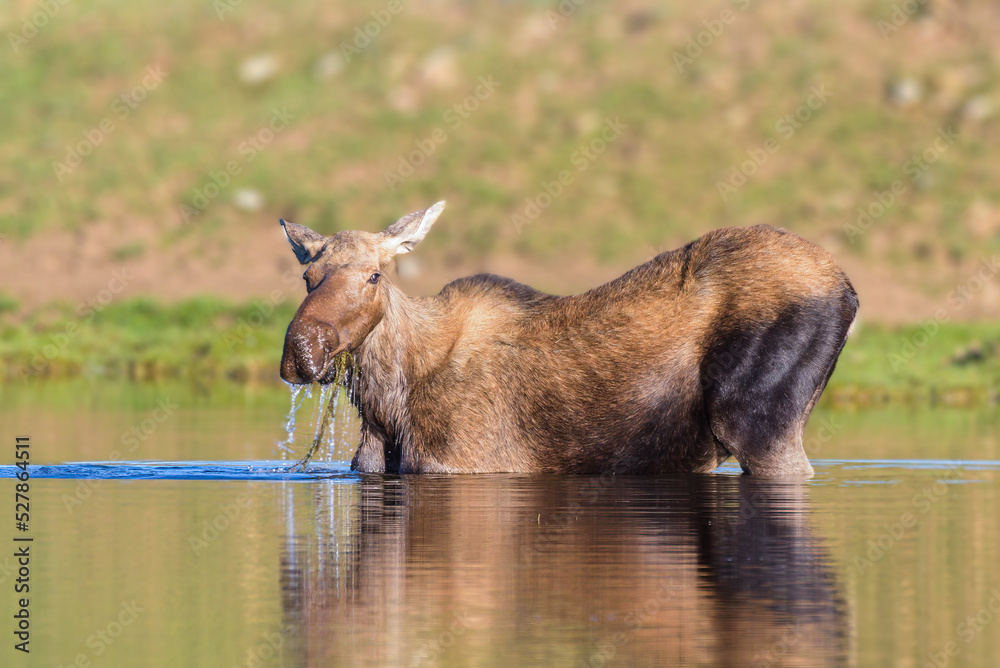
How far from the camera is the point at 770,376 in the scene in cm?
1094

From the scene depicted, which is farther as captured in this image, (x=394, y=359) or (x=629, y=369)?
(x=394, y=359)

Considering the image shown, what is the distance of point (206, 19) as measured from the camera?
55.6m

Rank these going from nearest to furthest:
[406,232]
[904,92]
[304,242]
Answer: [406,232] < [304,242] < [904,92]

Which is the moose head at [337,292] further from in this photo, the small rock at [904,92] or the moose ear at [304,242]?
the small rock at [904,92]

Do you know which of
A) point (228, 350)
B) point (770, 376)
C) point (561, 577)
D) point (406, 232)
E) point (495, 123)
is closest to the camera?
point (561, 577)

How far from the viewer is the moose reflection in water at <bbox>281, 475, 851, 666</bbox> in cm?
627

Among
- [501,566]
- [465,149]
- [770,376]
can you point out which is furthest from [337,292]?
[465,149]

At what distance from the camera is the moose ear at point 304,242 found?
11.4 m

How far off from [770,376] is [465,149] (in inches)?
1375

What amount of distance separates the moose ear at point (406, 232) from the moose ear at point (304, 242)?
1.51ft

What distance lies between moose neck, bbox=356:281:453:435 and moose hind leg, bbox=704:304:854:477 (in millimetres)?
2146

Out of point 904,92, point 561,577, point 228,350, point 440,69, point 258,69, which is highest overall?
point 258,69

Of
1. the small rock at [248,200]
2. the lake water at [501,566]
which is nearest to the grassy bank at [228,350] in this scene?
the lake water at [501,566]

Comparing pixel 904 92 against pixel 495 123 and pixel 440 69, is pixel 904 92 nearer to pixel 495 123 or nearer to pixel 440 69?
pixel 495 123
